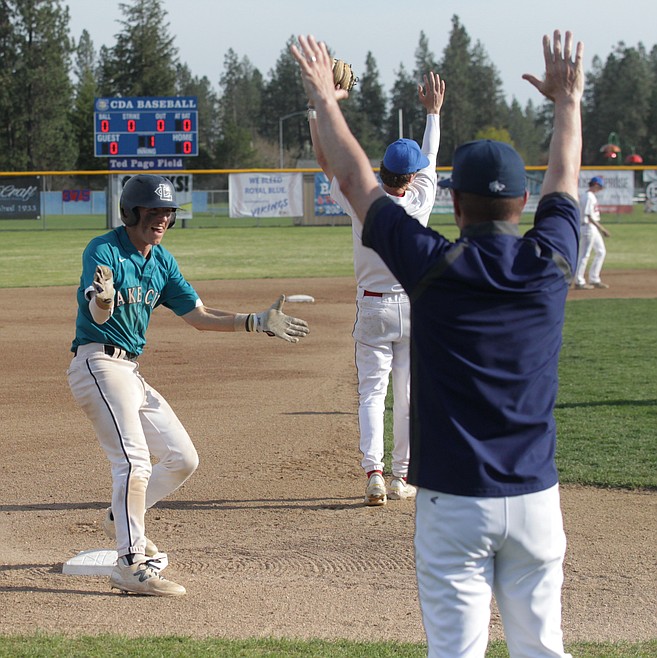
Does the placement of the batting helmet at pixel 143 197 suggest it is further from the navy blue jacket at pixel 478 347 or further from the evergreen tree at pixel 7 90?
the evergreen tree at pixel 7 90

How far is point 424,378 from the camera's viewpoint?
8.86 feet

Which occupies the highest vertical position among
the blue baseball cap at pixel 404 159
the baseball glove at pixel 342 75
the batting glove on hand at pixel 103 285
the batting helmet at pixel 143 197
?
the baseball glove at pixel 342 75

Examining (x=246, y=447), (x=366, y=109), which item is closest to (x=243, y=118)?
(x=366, y=109)

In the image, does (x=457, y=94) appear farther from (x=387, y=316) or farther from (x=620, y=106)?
(x=387, y=316)

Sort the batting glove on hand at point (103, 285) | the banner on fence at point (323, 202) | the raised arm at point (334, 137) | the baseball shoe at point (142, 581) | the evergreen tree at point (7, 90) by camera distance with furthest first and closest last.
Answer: the evergreen tree at point (7, 90), the banner on fence at point (323, 202), the baseball shoe at point (142, 581), the batting glove on hand at point (103, 285), the raised arm at point (334, 137)

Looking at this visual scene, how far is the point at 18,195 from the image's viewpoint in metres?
36.8

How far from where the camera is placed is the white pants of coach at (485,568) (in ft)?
8.49

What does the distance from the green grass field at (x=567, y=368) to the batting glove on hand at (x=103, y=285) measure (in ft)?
4.77

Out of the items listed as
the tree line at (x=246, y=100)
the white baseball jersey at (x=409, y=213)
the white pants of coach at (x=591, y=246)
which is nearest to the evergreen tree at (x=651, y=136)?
the tree line at (x=246, y=100)

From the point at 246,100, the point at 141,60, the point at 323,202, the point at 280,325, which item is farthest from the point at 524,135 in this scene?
the point at 280,325

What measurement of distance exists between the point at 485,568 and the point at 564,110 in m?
1.41

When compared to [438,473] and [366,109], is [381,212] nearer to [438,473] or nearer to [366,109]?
[438,473]

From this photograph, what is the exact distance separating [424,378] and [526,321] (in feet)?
1.02

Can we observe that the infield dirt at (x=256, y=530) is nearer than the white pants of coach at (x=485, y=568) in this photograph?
No
